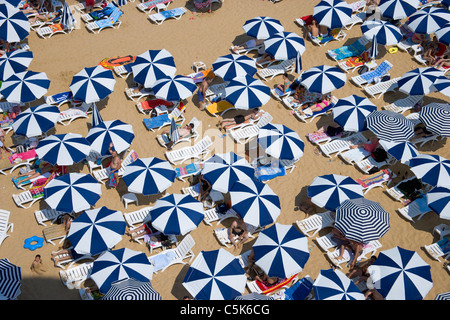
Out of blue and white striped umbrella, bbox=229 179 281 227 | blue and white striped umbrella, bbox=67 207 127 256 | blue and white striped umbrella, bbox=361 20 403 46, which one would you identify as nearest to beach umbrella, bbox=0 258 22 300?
blue and white striped umbrella, bbox=67 207 127 256

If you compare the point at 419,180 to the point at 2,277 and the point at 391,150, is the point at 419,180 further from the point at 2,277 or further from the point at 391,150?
the point at 2,277

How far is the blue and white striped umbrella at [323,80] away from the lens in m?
18.0

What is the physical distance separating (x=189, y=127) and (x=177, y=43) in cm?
598

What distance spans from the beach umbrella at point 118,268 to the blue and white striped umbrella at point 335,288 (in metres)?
4.53

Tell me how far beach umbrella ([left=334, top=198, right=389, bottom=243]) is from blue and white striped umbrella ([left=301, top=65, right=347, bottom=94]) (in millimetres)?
5579

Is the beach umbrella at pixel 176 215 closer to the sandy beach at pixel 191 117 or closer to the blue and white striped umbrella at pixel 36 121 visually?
the sandy beach at pixel 191 117

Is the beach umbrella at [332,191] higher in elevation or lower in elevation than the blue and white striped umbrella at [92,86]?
lower

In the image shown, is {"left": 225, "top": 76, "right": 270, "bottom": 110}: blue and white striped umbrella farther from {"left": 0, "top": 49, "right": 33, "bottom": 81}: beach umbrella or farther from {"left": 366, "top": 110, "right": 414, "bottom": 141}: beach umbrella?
{"left": 0, "top": 49, "right": 33, "bottom": 81}: beach umbrella

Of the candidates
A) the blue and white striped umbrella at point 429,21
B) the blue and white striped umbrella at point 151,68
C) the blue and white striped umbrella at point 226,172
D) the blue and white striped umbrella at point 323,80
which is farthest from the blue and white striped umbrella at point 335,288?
the blue and white striped umbrella at point 429,21

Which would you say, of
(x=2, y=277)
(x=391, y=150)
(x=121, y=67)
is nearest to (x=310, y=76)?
(x=391, y=150)

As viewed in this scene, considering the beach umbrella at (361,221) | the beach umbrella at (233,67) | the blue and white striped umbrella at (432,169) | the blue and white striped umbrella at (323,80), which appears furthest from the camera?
the beach umbrella at (233,67)

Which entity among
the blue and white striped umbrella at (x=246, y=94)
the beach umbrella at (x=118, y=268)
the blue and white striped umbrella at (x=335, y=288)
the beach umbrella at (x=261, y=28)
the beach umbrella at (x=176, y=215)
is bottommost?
the beach umbrella at (x=118, y=268)

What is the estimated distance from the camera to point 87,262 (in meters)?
13.7

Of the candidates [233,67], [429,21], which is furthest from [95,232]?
[429,21]
